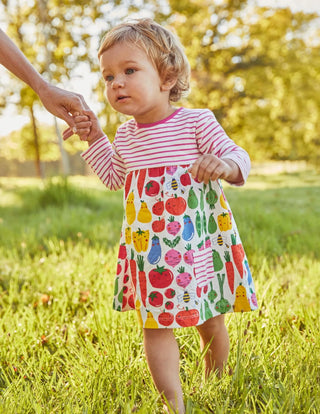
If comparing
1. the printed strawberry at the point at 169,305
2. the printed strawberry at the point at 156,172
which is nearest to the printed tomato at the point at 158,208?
the printed strawberry at the point at 156,172

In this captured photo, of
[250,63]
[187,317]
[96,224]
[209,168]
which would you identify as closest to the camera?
[209,168]

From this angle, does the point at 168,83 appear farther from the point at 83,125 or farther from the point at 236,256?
A: the point at 236,256

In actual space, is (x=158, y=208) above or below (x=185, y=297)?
above

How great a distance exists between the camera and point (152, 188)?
1.65 m

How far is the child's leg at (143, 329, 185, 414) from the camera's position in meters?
1.58

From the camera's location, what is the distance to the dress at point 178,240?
158cm

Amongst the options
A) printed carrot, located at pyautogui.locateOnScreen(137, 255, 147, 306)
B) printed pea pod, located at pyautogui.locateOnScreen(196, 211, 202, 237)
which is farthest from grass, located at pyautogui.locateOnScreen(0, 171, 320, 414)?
printed pea pod, located at pyautogui.locateOnScreen(196, 211, 202, 237)

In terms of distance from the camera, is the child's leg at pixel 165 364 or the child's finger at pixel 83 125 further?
the child's finger at pixel 83 125

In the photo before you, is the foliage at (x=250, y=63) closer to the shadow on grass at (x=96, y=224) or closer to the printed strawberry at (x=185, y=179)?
the shadow on grass at (x=96, y=224)

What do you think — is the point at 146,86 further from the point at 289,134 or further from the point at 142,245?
the point at 289,134

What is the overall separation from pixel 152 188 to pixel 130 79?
406mm

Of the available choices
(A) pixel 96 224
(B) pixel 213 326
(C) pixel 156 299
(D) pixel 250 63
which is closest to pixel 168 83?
(C) pixel 156 299

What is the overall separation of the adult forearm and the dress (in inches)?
20.6

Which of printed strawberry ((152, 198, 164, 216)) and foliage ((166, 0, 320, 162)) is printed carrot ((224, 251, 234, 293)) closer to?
printed strawberry ((152, 198, 164, 216))
